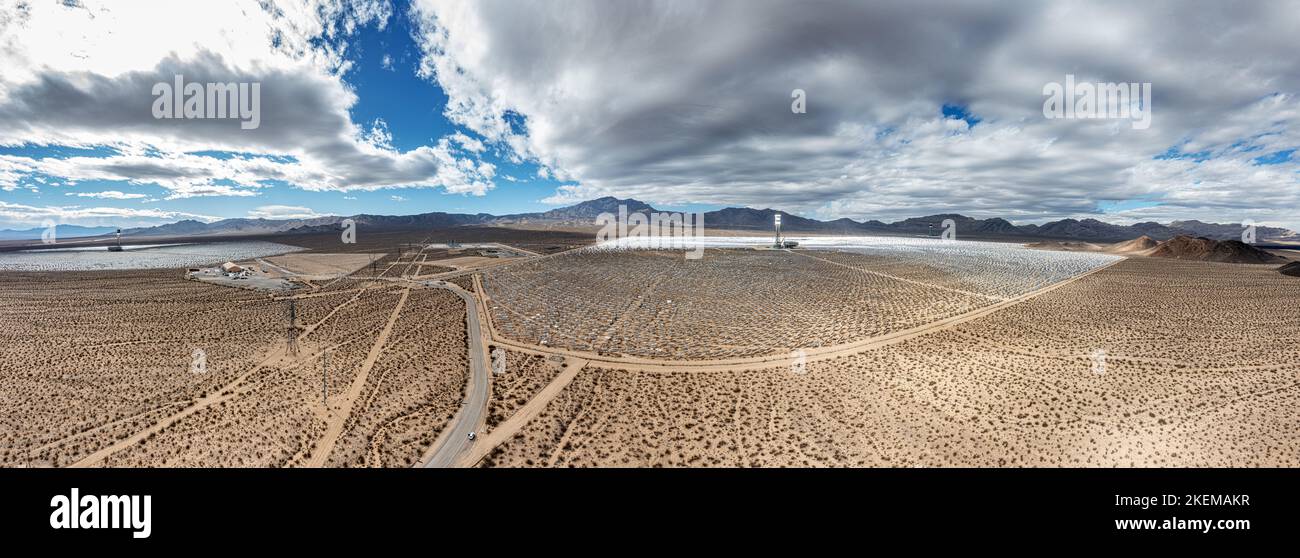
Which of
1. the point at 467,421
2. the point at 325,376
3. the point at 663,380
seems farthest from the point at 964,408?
the point at 325,376

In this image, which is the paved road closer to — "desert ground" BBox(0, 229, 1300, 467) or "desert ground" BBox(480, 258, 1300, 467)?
"desert ground" BBox(0, 229, 1300, 467)

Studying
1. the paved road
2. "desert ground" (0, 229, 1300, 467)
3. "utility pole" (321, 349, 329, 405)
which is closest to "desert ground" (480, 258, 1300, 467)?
"desert ground" (0, 229, 1300, 467)

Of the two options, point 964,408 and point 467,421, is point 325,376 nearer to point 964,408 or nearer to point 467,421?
point 467,421

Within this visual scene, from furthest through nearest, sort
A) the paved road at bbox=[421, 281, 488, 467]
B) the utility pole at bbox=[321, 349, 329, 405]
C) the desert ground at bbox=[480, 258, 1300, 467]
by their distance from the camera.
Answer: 1. the utility pole at bbox=[321, 349, 329, 405]
2. the paved road at bbox=[421, 281, 488, 467]
3. the desert ground at bbox=[480, 258, 1300, 467]

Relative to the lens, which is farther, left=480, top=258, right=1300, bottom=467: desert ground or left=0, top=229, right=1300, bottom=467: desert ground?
left=0, top=229, right=1300, bottom=467: desert ground

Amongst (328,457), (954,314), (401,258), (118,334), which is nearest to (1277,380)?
(954,314)
